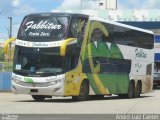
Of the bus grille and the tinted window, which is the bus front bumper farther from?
the tinted window

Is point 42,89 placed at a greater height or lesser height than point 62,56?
lesser

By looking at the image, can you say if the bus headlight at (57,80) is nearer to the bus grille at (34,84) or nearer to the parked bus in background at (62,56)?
the parked bus in background at (62,56)

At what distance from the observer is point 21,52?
22734 mm

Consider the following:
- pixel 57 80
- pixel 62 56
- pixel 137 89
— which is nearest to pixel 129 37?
pixel 137 89

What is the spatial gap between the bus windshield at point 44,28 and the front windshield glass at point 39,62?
22.1 inches

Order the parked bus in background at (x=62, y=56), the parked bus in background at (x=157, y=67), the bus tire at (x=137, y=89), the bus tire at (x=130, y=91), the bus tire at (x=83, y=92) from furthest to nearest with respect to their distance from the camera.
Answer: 1. the parked bus in background at (x=157, y=67)
2. the bus tire at (x=137, y=89)
3. the bus tire at (x=130, y=91)
4. the bus tire at (x=83, y=92)
5. the parked bus in background at (x=62, y=56)

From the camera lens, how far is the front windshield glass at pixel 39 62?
72.8ft

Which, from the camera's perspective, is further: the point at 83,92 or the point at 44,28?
the point at 83,92

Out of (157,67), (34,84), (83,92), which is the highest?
(34,84)

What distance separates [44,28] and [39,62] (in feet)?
4.76

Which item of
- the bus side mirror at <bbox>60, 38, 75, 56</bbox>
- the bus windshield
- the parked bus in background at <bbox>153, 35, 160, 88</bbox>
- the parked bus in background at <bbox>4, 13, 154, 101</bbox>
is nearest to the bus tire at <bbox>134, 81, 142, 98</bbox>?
the parked bus in background at <bbox>4, 13, 154, 101</bbox>

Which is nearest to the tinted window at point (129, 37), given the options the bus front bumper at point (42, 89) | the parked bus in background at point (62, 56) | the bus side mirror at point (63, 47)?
the parked bus in background at point (62, 56)

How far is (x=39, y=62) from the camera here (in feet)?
73.4

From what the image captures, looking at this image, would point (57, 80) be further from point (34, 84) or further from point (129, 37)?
point (129, 37)
